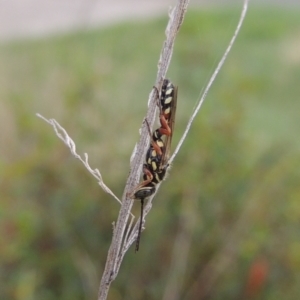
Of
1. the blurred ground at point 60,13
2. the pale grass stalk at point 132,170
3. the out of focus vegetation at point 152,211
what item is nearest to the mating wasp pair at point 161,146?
the pale grass stalk at point 132,170

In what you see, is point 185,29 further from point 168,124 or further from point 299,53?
point 299,53

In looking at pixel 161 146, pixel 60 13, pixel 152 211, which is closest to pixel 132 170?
pixel 161 146

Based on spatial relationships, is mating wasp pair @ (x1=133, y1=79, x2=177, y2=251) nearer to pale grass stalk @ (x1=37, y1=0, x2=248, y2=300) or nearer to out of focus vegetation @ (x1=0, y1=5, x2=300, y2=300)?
pale grass stalk @ (x1=37, y1=0, x2=248, y2=300)

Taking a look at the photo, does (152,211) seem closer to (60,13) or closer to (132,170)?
(132,170)

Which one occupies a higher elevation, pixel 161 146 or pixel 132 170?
pixel 161 146

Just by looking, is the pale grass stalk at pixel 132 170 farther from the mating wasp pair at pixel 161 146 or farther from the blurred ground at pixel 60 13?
the blurred ground at pixel 60 13

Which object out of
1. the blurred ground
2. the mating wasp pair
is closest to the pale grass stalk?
the mating wasp pair
